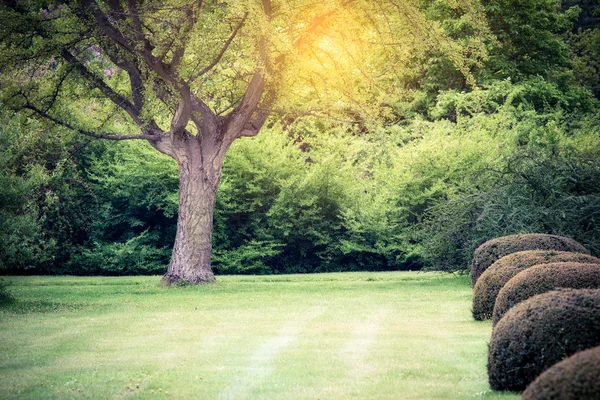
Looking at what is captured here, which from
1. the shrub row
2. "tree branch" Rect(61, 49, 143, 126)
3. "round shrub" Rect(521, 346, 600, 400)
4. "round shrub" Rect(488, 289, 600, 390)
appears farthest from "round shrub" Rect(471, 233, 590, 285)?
"tree branch" Rect(61, 49, 143, 126)

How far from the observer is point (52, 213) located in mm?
26859

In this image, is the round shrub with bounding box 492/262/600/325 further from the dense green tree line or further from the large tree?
the dense green tree line

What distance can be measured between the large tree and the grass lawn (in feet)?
12.9

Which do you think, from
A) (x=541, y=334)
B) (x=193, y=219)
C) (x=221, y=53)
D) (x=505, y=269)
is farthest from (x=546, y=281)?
(x=193, y=219)

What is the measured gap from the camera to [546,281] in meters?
8.70

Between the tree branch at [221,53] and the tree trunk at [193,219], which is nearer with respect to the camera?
the tree branch at [221,53]

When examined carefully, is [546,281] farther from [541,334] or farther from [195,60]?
[195,60]

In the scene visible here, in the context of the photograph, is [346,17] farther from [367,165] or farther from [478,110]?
[478,110]

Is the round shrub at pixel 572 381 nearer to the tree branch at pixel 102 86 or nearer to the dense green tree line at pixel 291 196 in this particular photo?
the dense green tree line at pixel 291 196

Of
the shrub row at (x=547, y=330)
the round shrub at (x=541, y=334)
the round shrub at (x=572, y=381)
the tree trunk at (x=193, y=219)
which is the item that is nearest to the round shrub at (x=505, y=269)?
the shrub row at (x=547, y=330)

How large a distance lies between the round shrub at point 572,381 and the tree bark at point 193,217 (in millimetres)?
16208

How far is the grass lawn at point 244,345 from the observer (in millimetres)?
7887

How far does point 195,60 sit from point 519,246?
32.0ft

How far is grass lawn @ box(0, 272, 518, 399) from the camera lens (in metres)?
7.89
